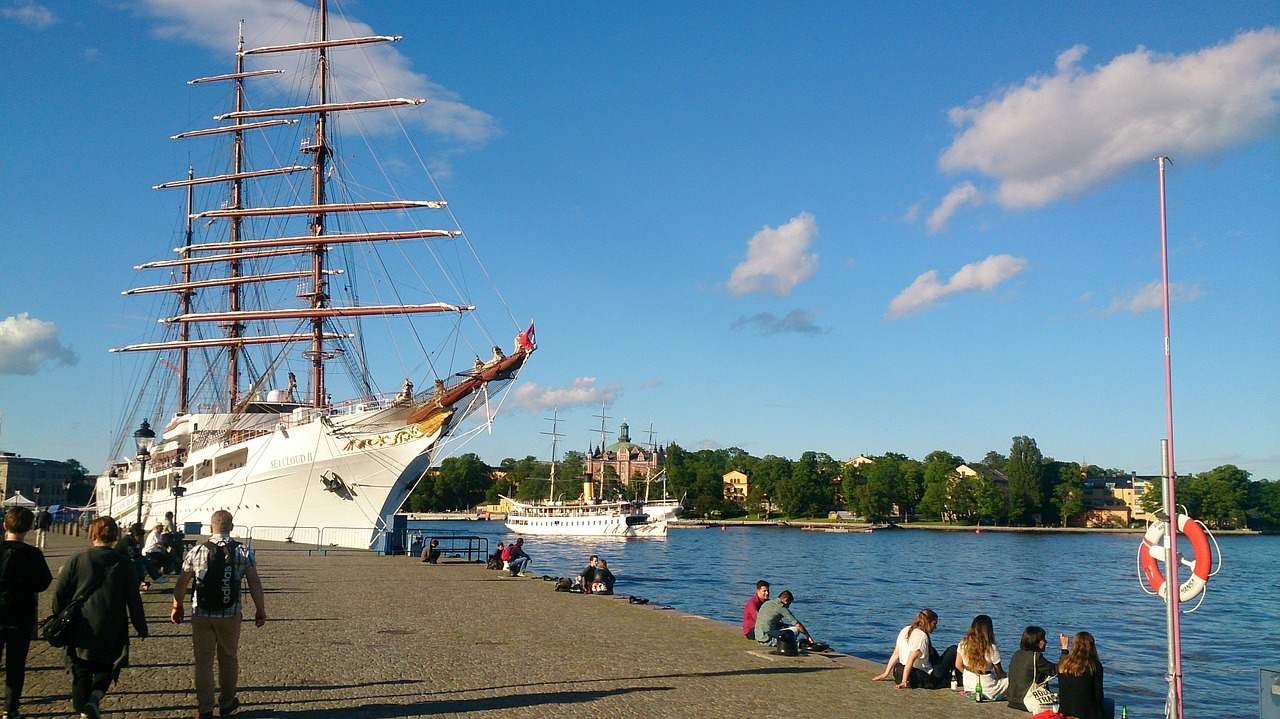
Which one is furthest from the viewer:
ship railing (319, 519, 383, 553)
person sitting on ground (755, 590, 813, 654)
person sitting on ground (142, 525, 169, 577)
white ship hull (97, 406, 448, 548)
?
white ship hull (97, 406, 448, 548)

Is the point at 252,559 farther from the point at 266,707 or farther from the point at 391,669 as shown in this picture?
the point at 391,669

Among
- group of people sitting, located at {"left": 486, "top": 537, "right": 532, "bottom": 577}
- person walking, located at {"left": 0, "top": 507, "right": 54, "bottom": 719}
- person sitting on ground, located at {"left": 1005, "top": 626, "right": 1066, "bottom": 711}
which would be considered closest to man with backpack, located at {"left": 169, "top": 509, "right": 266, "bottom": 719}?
person walking, located at {"left": 0, "top": 507, "right": 54, "bottom": 719}

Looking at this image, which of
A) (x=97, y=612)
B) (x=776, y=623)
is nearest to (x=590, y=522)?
(x=776, y=623)

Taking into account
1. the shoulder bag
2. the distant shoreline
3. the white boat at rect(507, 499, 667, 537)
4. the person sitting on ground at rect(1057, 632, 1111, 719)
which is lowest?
the distant shoreline

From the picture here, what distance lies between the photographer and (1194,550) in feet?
36.6

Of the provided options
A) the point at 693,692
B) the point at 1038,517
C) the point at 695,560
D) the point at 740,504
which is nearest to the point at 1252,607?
the point at 695,560

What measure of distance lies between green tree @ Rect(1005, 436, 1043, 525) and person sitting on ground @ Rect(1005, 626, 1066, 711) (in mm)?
150058

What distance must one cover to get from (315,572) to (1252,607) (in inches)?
1524

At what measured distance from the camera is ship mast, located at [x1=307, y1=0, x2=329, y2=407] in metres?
59.4

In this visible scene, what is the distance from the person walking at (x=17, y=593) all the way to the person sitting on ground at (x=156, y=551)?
11.9 metres

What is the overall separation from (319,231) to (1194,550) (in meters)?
55.8

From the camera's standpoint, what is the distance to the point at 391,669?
13.5 m

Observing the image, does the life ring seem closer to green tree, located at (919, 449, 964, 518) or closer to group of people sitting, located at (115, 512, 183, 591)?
group of people sitting, located at (115, 512, 183, 591)

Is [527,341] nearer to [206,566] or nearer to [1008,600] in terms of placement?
[1008,600]
